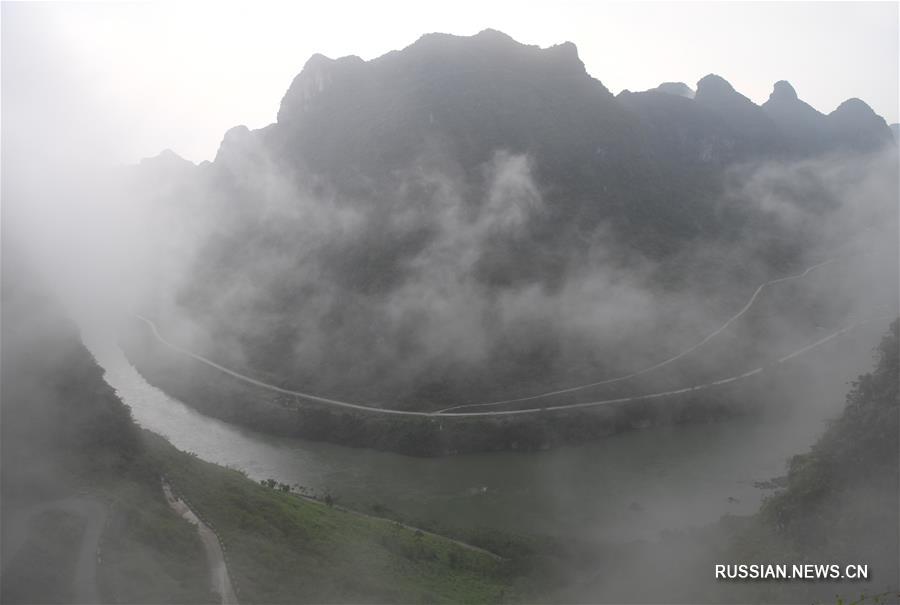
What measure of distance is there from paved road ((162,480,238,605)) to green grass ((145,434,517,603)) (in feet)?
1.01

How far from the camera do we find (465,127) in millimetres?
83875

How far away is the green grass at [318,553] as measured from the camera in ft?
82.1

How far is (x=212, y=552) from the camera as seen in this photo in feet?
82.0

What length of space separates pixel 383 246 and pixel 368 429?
27.0 m

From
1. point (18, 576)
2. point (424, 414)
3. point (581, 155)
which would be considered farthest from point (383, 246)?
point (18, 576)

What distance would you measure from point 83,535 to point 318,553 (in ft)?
34.5

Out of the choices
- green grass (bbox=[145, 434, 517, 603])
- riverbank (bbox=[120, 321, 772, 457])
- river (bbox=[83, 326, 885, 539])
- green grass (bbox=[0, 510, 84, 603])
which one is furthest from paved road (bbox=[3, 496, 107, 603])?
riverbank (bbox=[120, 321, 772, 457])

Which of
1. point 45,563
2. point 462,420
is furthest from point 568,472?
point 45,563

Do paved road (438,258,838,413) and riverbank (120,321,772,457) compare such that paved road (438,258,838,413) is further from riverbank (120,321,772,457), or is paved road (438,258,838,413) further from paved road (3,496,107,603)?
paved road (3,496,107,603)

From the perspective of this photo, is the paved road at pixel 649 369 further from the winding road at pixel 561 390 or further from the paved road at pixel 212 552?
the paved road at pixel 212 552

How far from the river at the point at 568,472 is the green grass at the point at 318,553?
5.88 metres

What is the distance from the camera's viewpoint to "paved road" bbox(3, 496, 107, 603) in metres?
19.4

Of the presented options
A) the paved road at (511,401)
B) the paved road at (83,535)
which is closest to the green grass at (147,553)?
the paved road at (83,535)

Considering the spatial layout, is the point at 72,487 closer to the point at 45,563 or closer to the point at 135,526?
the point at 135,526
